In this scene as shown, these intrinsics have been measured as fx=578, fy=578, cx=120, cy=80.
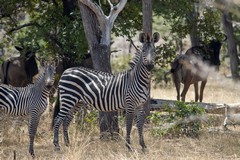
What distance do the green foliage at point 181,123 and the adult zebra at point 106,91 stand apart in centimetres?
117

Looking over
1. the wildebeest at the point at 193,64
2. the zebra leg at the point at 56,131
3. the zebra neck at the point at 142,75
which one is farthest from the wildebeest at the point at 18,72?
the zebra neck at the point at 142,75

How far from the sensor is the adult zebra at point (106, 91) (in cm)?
1085

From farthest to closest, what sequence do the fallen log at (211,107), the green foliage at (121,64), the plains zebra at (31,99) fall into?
the green foliage at (121,64)
the fallen log at (211,107)
the plains zebra at (31,99)

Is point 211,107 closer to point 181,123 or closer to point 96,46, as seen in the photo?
point 181,123

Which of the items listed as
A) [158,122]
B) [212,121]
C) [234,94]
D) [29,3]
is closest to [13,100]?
[158,122]

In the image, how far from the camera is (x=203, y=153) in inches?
401

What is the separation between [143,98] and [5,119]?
10.4ft

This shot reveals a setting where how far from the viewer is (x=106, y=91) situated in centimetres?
1123

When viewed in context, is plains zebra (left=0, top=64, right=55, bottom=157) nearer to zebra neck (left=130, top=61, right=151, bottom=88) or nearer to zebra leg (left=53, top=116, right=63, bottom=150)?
zebra leg (left=53, top=116, right=63, bottom=150)

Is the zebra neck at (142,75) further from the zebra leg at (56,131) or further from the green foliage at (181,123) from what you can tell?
the zebra leg at (56,131)

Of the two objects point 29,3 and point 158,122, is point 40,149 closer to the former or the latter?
point 158,122

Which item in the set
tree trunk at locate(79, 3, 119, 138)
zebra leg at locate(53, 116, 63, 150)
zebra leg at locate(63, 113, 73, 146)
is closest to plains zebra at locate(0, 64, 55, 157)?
zebra leg at locate(53, 116, 63, 150)

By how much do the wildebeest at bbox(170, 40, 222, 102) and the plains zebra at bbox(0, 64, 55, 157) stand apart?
7.83m

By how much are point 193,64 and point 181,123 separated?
23.2ft
